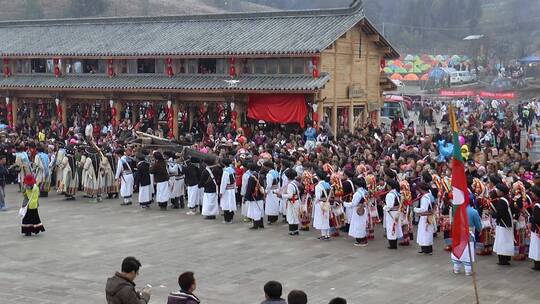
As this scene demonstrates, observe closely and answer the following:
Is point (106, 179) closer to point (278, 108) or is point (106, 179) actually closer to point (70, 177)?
point (70, 177)

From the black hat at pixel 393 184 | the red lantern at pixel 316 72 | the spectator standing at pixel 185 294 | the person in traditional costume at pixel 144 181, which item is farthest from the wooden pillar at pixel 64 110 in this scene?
the spectator standing at pixel 185 294

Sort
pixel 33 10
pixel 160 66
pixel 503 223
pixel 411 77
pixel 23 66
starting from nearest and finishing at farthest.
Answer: pixel 503 223
pixel 160 66
pixel 23 66
pixel 411 77
pixel 33 10

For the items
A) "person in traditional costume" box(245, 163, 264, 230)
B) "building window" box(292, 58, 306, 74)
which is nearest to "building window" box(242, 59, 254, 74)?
"building window" box(292, 58, 306, 74)

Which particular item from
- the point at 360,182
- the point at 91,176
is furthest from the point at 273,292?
the point at 91,176

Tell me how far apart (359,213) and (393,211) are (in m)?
0.80

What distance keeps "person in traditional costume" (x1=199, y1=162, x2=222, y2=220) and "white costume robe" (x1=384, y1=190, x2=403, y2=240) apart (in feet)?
16.7

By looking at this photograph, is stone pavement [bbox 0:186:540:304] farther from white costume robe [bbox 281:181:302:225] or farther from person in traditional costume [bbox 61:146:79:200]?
person in traditional costume [bbox 61:146:79:200]

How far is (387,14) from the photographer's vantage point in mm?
117625

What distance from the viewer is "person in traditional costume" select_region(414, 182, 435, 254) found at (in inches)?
589

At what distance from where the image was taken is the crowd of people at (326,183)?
1470 centimetres

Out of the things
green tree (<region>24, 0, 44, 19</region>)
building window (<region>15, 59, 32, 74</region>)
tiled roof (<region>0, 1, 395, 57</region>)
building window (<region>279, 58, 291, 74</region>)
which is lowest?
building window (<region>279, 58, 291, 74</region>)

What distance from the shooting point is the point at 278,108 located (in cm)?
2875

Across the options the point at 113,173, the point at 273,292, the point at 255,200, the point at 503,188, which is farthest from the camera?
the point at 113,173

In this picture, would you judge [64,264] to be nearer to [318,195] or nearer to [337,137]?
[318,195]
